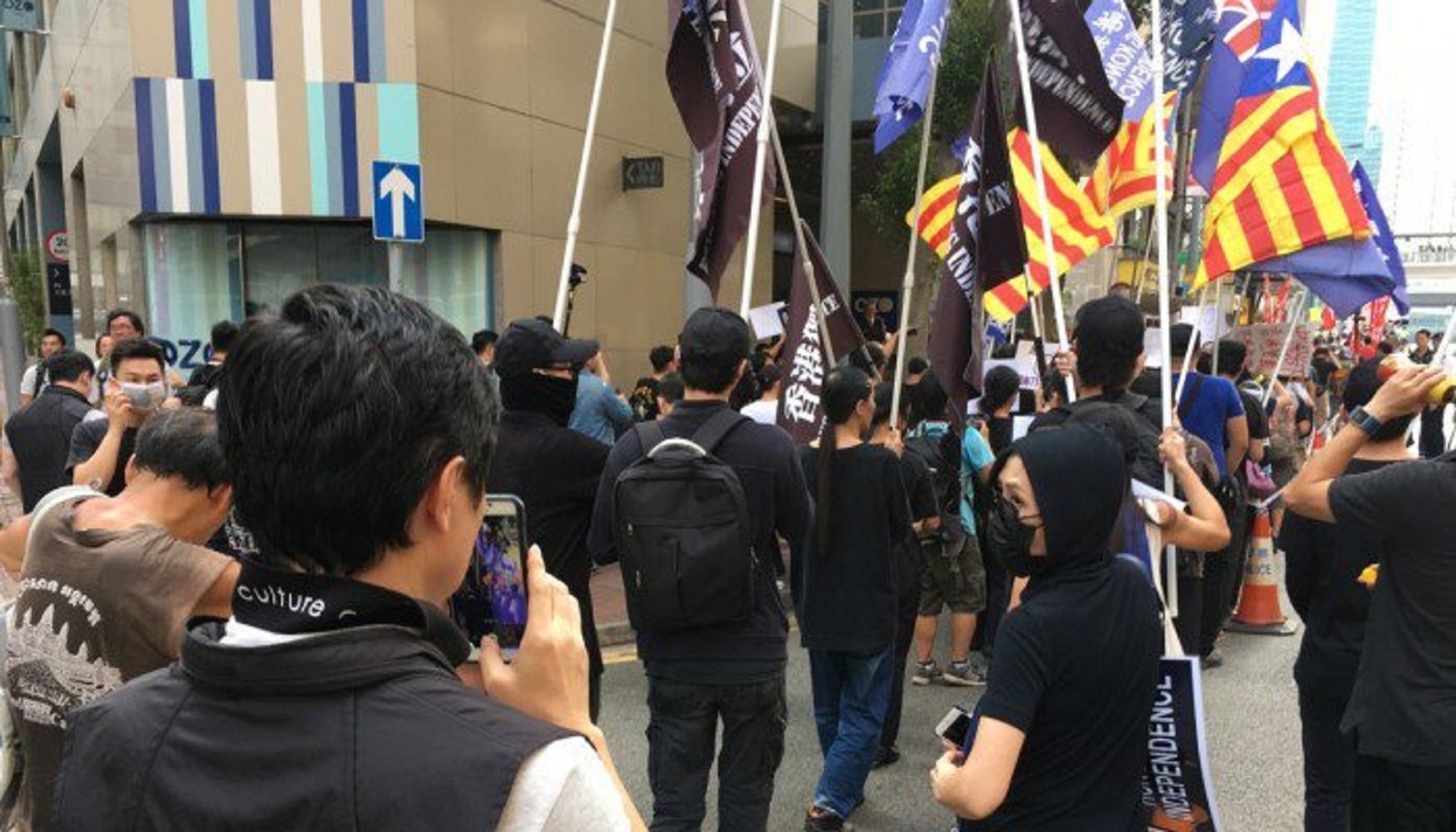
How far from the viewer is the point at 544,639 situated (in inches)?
47.5

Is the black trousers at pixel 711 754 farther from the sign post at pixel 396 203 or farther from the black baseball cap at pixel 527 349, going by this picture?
the sign post at pixel 396 203

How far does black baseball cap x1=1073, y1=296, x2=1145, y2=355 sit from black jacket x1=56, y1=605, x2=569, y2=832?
10.9 feet

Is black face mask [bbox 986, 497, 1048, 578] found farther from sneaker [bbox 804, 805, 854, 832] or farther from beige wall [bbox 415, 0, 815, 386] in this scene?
beige wall [bbox 415, 0, 815, 386]

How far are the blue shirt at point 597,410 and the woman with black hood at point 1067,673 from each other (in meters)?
4.82

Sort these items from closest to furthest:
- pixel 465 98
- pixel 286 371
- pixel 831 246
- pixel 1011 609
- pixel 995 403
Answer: pixel 286 371 → pixel 1011 609 → pixel 995 403 → pixel 831 246 → pixel 465 98

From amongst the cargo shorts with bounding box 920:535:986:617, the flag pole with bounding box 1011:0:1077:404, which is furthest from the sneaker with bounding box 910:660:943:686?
the flag pole with bounding box 1011:0:1077:404

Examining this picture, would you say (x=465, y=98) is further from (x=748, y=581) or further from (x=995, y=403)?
(x=748, y=581)

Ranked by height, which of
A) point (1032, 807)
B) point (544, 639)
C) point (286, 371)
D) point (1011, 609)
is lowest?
point (1032, 807)

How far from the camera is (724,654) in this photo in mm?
3279

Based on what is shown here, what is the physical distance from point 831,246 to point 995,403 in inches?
156

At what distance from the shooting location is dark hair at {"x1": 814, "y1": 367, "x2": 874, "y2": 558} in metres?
4.27

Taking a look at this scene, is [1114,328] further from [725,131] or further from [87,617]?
[87,617]

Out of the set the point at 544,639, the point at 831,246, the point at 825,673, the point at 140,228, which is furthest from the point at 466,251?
the point at 544,639

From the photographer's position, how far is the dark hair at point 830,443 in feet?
14.0
